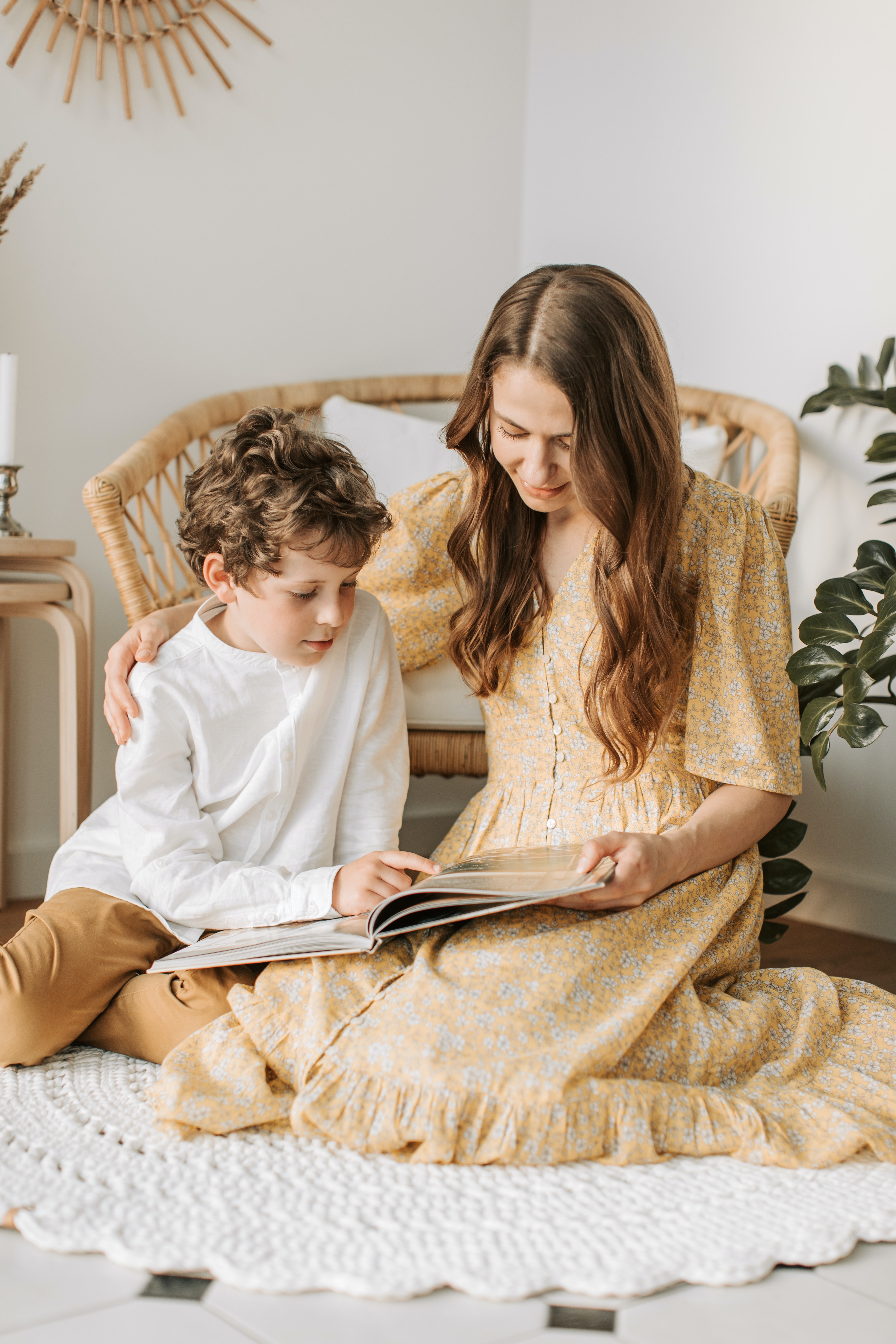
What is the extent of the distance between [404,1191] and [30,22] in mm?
1696

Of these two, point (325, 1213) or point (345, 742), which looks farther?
point (345, 742)

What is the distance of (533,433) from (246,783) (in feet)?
1.42

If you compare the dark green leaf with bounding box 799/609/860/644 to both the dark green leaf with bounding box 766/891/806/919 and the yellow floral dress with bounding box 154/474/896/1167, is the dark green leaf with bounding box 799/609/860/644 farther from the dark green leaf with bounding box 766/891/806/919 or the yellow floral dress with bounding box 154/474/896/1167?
the dark green leaf with bounding box 766/891/806/919

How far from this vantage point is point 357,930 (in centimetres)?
92

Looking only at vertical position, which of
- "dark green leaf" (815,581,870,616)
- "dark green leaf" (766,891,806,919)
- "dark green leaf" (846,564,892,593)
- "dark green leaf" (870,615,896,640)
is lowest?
"dark green leaf" (766,891,806,919)

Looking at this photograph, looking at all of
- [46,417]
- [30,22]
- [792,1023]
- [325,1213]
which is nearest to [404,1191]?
[325,1213]

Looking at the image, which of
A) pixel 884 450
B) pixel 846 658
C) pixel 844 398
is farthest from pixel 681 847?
pixel 844 398

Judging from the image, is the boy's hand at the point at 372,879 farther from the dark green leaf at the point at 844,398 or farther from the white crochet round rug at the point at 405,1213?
the dark green leaf at the point at 844,398

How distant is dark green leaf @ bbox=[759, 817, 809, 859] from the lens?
1321mm

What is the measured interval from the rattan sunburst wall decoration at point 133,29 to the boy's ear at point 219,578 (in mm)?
1049

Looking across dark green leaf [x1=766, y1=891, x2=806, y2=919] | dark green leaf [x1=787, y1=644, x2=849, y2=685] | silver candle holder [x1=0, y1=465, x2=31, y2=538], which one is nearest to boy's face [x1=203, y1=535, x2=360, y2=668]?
dark green leaf [x1=787, y1=644, x2=849, y2=685]

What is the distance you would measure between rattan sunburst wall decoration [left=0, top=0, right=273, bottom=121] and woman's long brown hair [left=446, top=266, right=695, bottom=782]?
107cm

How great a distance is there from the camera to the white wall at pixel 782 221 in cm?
173

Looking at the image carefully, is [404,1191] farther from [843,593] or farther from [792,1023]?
[843,593]
